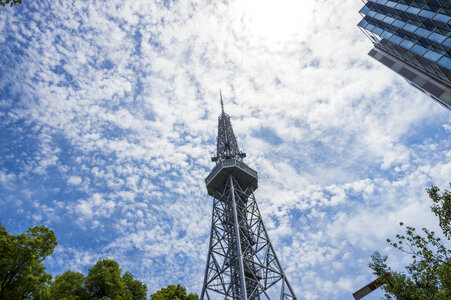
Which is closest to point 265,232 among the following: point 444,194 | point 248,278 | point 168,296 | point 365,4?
point 248,278

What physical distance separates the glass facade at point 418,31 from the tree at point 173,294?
31.7 m

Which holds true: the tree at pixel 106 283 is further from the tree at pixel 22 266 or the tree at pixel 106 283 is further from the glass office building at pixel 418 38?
the glass office building at pixel 418 38

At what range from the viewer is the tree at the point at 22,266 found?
12.8 m

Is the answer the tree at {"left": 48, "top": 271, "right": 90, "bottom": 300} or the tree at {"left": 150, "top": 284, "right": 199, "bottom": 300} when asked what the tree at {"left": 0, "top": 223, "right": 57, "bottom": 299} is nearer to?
the tree at {"left": 48, "top": 271, "right": 90, "bottom": 300}

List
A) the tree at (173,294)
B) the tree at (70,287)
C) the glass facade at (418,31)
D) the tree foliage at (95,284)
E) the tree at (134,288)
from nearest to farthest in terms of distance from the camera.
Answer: the tree at (70,287)
the tree foliage at (95,284)
the tree at (134,288)
the tree at (173,294)
the glass facade at (418,31)

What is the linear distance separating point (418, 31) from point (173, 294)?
116ft

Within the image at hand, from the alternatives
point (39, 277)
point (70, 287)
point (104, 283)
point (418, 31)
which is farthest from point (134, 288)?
point (418, 31)

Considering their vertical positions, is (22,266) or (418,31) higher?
(418,31)

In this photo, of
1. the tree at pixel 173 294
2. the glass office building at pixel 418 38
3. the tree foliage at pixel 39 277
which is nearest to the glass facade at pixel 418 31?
the glass office building at pixel 418 38

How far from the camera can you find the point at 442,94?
3008cm

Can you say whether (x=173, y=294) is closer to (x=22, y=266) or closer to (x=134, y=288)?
(x=134, y=288)

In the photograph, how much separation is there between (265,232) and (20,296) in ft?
99.8

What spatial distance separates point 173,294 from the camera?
22.2 metres

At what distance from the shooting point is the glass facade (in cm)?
2612
